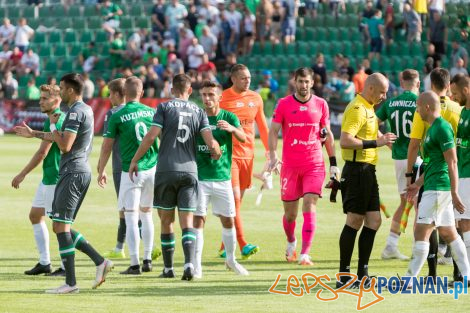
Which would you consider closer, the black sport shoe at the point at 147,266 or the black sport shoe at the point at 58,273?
the black sport shoe at the point at 58,273

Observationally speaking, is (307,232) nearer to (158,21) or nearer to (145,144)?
(145,144)

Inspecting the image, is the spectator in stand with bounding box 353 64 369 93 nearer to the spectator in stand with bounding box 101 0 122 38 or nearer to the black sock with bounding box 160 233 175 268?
the spectator in stand with bounding box 101 0 122 38

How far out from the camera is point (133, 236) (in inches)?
497

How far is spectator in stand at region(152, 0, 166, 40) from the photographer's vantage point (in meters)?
41.9

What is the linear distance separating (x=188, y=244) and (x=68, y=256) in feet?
4.45

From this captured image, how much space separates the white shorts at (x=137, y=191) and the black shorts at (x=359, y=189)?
245 centimetres

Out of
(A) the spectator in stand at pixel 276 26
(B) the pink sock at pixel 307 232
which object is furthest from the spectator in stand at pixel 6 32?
(B) the pink sock at pixel 307 232

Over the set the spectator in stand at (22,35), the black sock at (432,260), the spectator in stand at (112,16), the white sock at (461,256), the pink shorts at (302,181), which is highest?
the spectator in stand at (112,16)

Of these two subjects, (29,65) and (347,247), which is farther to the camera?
(29,65)

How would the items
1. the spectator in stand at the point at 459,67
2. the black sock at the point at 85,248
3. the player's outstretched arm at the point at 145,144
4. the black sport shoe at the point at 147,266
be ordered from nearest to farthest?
1. the black sock at the point at 85,248
2. the player's outstretched arm at the point at 145,144
3. the black sport shoe at the point at 147,266
4. the spectator in stand at the point at 459,67

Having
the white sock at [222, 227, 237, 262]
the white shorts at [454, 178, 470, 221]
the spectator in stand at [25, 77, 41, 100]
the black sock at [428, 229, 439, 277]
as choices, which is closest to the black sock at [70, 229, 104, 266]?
the white sock at [222, 227, 237, 262]

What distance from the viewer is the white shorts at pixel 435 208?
1096 centimetres

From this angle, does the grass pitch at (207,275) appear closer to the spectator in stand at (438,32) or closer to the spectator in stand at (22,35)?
the spectator in stand at (438,32)

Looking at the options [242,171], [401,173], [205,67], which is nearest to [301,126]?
[242,171]
